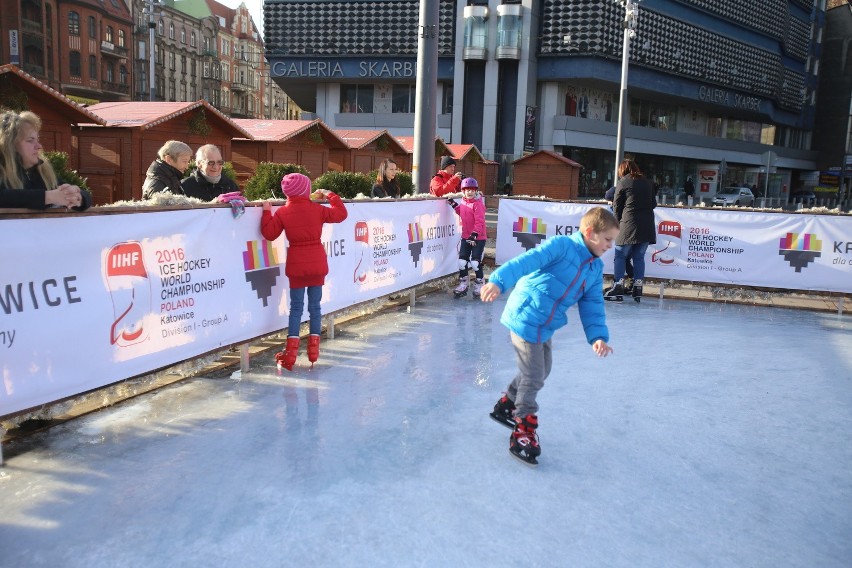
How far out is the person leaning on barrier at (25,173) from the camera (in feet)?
13.9

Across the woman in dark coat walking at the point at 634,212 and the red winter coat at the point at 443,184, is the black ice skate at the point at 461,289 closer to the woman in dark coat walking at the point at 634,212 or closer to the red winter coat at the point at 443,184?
the red winter coat at the point at 443,184

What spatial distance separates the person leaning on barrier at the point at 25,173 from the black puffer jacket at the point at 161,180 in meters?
1.77

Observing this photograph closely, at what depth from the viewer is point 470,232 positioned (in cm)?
1027

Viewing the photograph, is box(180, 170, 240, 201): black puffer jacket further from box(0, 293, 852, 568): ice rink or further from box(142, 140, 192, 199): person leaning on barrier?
box(0, 293, 852, 568): ice rink

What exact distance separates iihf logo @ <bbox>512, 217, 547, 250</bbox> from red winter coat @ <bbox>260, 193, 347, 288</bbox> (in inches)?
227

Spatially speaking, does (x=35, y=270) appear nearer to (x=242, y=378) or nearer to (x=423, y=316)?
(x=242, y=378)

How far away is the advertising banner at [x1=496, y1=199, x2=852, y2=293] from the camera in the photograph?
10.2m

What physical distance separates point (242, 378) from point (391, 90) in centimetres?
4598

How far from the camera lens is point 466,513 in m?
3.79

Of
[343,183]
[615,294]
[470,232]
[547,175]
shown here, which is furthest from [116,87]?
[615,294]

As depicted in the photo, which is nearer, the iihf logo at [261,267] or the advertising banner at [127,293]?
the advertising banner at [127,293]

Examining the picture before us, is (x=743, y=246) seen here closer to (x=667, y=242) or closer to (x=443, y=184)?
(x=667, y=242)

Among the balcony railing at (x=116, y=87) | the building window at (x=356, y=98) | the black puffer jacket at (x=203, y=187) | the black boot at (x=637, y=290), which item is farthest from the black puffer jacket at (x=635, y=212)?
the balcony railing at (x=116, y=87)

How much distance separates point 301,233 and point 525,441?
2.79m
